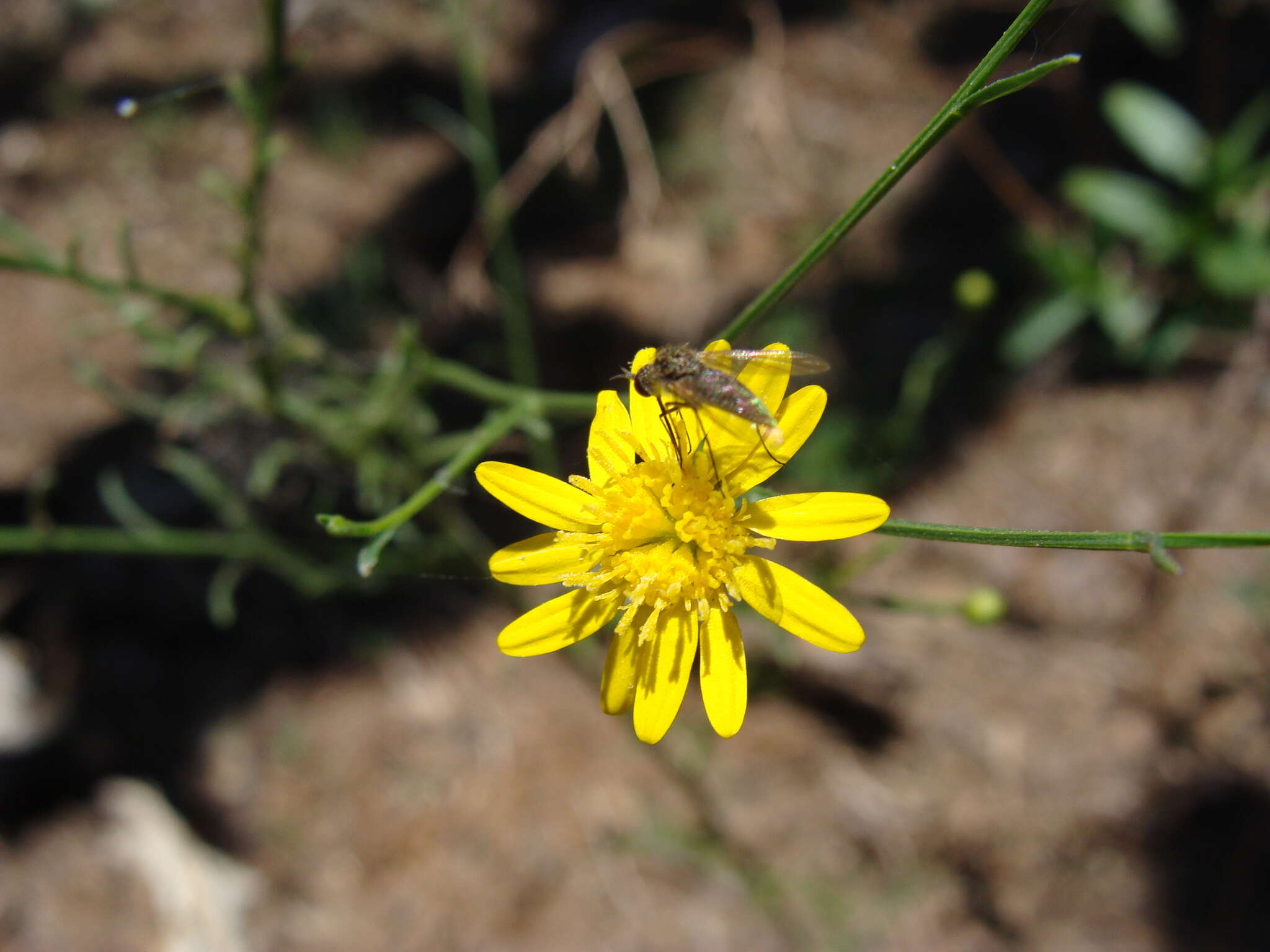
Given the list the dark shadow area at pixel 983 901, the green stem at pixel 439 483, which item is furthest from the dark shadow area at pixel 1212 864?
the green stem at pixel 439 483

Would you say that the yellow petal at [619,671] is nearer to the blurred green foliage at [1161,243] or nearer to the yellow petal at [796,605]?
the yellow petal at [796,605]

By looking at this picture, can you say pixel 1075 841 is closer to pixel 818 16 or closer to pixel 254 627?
pixel 254 627

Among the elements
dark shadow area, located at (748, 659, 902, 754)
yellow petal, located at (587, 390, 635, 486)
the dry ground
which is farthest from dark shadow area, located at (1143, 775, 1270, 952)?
yellow petal, located at (587, 390, 635, 486)

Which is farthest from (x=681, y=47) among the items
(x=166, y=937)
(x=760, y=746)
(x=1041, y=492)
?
(x=166, y=937)

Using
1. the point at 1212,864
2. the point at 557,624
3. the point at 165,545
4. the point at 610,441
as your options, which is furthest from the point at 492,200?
the point at 1212,864

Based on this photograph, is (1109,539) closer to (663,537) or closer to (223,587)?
(663,537)
